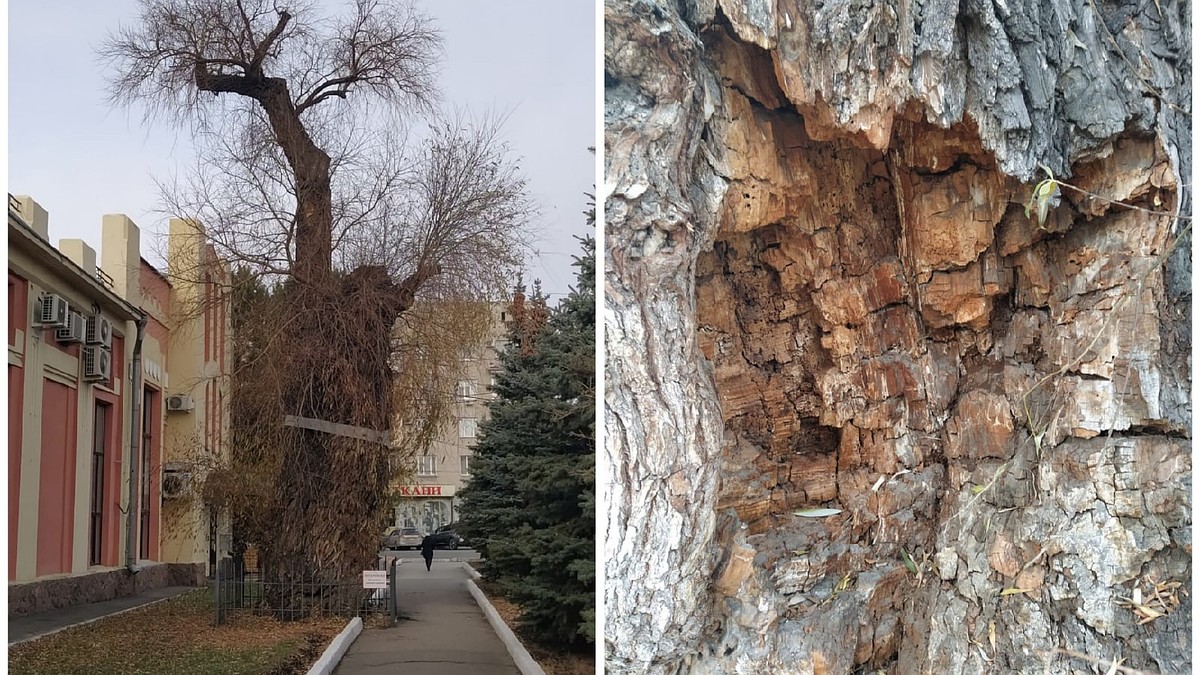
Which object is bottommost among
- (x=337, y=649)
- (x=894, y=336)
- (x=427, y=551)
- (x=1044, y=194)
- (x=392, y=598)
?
(x=337, y=649)

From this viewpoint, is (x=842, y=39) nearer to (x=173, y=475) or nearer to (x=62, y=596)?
(x=173, y=475)

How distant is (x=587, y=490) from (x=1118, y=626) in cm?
151

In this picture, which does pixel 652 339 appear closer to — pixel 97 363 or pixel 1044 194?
pixel 1044 194

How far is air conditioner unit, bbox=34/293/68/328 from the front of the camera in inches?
84.0

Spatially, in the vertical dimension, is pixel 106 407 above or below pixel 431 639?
above

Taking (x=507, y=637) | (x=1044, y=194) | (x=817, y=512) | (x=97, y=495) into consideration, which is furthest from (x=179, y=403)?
(x=1044, y=194)

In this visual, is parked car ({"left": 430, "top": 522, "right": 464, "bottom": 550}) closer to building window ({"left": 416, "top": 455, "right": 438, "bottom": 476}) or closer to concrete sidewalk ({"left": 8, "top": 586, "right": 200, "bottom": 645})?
building window ({"left": 416, "top": 455, "right": 438, "bottom": 476})

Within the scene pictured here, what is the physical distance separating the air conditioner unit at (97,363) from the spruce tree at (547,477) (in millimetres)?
954

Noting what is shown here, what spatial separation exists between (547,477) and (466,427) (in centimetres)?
45

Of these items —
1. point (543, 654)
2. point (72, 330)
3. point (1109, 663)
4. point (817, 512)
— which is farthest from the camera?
point (543, 654)

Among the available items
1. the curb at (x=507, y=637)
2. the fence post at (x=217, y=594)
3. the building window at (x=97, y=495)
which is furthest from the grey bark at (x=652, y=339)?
the building window at (x=97, y=495)

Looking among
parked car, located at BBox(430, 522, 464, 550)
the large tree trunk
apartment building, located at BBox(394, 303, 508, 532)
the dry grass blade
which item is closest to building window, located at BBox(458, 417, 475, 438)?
apartment building, located at BBox(394, 303, 508, 532)

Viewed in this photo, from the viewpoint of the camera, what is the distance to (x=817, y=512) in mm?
2090

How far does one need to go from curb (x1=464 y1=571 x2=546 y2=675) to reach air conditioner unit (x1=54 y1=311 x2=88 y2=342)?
4.10ft
